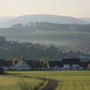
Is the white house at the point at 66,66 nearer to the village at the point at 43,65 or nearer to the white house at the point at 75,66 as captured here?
the village at the point at 43,65

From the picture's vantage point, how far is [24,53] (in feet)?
412

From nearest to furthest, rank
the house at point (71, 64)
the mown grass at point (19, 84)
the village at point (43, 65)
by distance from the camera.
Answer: the mown grass at point (19, 84) → the village at point (43, 65) → the house at point (71, 64)

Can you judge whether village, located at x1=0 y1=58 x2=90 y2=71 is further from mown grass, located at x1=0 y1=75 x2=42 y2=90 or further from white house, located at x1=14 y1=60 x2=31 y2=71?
mown grass, located at x1=0 y1=75 x2=42 y2=90

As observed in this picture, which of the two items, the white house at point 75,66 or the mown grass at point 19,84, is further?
the white house at point 75,66

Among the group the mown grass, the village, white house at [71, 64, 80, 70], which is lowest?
white house at [71, 64, 80, 70]

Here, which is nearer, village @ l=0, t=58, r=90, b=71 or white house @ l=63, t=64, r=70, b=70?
village @ l=0, t=58, r=90, b=71

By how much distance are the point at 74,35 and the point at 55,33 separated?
11166mm

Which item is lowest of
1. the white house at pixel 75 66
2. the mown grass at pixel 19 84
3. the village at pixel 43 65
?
the white house at pixel 75 66

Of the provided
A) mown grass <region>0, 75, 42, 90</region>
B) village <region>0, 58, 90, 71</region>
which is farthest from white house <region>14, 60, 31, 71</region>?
mown grass <region>0, 75, 42, 90</region>

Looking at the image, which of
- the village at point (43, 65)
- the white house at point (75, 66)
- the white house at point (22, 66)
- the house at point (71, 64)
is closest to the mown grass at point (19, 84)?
the white house at point (22, 66)

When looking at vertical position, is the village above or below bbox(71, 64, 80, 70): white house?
above

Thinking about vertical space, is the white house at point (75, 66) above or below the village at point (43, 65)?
below

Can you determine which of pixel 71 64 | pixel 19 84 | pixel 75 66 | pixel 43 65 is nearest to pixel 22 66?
pixel 43 65

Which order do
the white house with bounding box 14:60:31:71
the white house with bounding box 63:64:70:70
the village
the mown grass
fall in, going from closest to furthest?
the mown grass
the white house with bounding box 14:60:31:71
the village
the white house with bounding box 63:64:70:70
